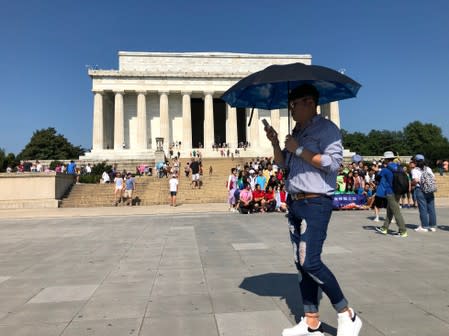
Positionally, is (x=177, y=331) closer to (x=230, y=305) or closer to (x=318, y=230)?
(x=230, y=305)

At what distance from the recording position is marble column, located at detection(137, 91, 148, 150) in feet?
201

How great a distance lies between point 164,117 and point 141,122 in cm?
368

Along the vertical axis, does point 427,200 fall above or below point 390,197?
below

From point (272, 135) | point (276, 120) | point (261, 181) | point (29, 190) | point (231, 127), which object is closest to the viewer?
point (272, 135)

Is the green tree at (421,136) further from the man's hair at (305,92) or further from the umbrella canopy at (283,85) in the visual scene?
the man's hair at (305,92)

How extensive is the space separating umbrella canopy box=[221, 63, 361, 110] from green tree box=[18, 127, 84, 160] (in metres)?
85.3

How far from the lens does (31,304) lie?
536 centimetres

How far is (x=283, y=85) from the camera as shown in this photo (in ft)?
16.5

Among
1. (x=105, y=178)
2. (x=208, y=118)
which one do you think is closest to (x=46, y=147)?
(x=208, y=118)

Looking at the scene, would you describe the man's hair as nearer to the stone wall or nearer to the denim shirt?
the denim shirt

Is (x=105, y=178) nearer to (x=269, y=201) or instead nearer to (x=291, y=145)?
(x=269, y=201)

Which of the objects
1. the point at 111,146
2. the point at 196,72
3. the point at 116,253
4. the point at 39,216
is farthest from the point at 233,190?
the point at 111,146

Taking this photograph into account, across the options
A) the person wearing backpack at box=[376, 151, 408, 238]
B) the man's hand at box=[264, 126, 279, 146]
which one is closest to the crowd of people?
the person wearing backpack at box=[376, 151, 408, 238]

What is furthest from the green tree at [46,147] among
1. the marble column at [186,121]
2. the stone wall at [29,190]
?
the stone wall at [29,190]
